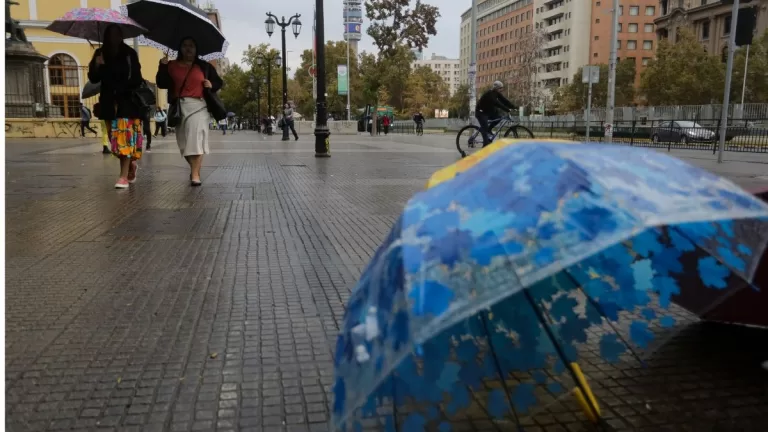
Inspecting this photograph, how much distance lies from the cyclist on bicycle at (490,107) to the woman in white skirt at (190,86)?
281 inches

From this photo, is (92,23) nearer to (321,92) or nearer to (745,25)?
(321,92)

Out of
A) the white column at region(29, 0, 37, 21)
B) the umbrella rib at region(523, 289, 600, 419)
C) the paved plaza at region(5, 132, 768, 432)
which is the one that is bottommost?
the paved plaza at region(5, 132, 768, 432)

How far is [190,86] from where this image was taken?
8.23 meters

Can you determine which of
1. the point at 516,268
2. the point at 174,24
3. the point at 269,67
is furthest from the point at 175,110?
the point at 269,67

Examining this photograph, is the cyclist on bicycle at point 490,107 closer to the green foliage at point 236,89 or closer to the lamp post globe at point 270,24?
the lamp post globe at point 270,24

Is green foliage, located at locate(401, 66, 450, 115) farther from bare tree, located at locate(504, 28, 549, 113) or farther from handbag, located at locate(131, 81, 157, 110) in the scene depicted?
handbag, located at locate(131, 81, 157, 110)

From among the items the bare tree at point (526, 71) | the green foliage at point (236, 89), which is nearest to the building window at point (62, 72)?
the green foliage at point (236, 89)

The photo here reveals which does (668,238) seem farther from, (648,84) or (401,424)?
(648,84)

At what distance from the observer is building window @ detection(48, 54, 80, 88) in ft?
131

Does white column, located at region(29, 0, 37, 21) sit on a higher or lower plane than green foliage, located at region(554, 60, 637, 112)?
higher

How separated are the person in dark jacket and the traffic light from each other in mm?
12995

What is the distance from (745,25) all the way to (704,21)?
71938 mm

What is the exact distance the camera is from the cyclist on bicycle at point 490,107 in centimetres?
1378

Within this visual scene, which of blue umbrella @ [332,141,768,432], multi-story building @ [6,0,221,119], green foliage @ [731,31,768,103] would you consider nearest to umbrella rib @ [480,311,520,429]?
blue umbrella @ [332,141,768,432]
